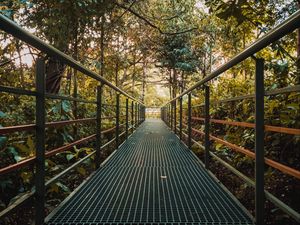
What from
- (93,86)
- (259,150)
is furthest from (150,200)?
(93,86)

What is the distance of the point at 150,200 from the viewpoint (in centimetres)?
199

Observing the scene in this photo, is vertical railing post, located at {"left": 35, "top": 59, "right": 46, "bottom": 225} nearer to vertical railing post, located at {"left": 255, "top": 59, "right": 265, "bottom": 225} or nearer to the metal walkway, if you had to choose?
the metal walkway

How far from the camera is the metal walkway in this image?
1658 millimetres

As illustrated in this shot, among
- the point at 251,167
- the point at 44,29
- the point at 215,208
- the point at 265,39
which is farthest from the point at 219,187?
the point at 44,29

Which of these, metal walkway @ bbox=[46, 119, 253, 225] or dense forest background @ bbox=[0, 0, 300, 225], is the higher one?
dense forest background @ bbox=[0, 0, 300, 225]

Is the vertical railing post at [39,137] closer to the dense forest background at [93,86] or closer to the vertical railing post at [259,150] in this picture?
the dense forest background at [93,86]

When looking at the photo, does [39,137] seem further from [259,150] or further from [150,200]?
[259,150]

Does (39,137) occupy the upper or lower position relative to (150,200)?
upper

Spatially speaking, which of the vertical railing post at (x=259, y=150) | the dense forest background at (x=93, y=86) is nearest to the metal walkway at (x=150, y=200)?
the vertical railing post at (x=259, y=150)

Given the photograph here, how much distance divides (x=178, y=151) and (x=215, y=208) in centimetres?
231

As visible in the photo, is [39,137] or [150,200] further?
[150,200]

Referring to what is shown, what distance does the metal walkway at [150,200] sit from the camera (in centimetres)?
166

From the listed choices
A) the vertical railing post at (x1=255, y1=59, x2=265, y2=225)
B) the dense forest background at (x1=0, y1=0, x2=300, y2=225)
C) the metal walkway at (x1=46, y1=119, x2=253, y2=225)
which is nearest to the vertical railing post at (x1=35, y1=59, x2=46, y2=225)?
the metal walkway at (x1=46, y1=119, x2=253, y2=225)

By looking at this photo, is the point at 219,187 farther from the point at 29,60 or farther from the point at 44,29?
the point at 44,29
